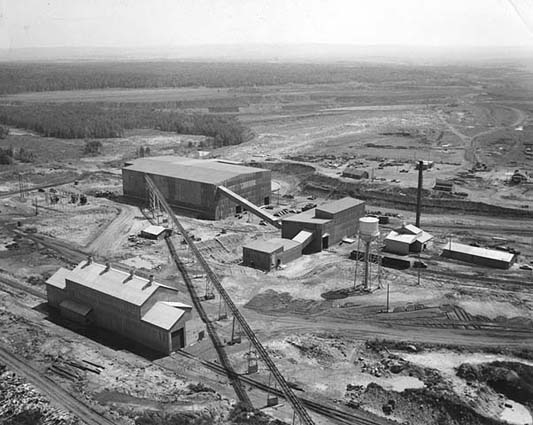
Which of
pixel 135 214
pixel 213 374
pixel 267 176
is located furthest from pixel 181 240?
pixel 213 374

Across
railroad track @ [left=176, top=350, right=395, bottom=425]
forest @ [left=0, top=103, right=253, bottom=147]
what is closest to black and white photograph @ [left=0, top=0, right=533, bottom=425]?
railroad track @ [left=176, top=350, right=395, bottom=425]

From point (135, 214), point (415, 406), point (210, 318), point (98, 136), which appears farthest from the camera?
point (98, 136)

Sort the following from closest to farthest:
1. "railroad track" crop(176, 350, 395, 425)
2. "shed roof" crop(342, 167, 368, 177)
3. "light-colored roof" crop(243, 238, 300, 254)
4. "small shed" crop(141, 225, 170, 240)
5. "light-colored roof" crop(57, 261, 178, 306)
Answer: "railroad track" crop(176, 350, 395, 425), "light-colored roof" crop(57, 261, 178, 306), "light-colored roof" crop(243, 238, 300, 254), "small shed" crop(141, 225, 170, 240), "shed roof" crop(342, 167, 368, 177)

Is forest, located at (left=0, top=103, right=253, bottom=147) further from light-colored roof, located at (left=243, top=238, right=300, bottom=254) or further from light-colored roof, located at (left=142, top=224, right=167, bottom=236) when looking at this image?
light-colored roof, located at (left=243, top=238, right=300, bottom=254)

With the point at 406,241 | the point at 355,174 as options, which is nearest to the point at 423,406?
the point at 406,241

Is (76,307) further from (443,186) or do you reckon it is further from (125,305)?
(443,186)

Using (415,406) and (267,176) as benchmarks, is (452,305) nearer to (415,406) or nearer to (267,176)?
(415,406)

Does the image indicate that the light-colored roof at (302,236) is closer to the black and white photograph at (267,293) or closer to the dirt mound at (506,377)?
the black and white photograph at (267,293)
